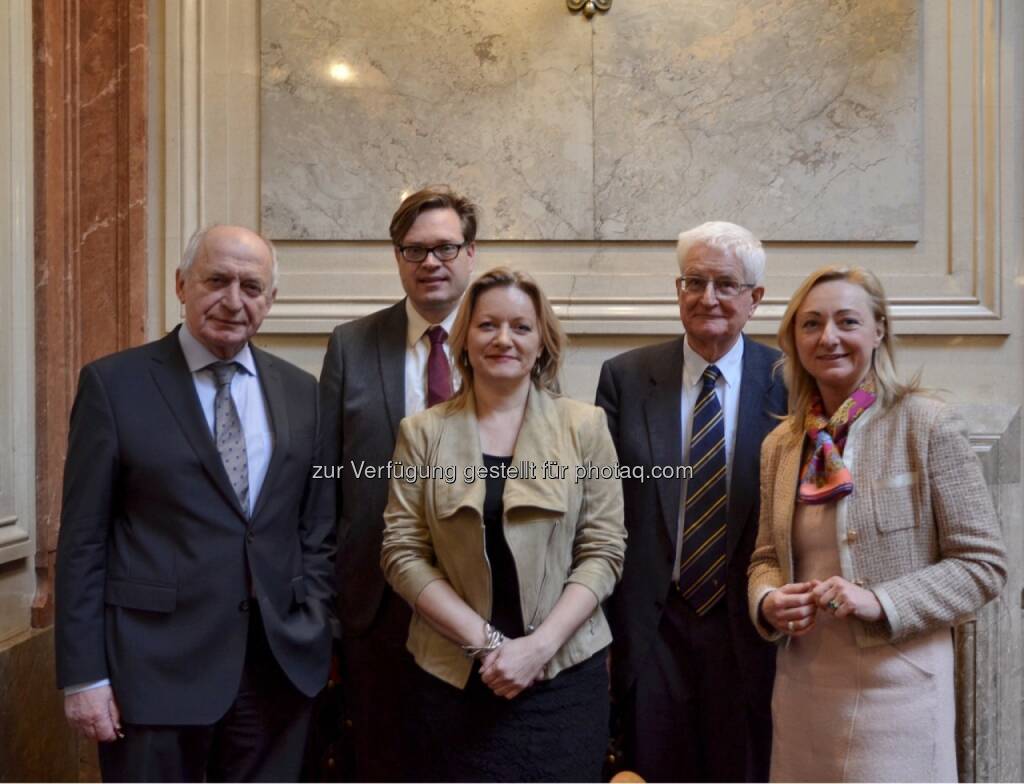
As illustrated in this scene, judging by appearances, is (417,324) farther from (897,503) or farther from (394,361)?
(897,503)

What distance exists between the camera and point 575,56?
3654 millimetres

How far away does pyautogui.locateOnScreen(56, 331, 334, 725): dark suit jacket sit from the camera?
2094 millimetres

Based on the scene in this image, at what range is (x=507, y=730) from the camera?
2.17m

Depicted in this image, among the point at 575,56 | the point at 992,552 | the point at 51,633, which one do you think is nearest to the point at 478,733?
the point at 992,552

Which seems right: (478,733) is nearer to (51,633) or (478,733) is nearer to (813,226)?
(51,633)

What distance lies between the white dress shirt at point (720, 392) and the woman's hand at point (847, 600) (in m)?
0.55

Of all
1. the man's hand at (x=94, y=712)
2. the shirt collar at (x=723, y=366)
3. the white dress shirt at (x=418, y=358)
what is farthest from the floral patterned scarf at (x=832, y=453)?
the man's hand at (x=94, y=712)

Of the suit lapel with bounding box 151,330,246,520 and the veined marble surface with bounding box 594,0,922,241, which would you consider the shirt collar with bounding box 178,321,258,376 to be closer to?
the suit lapel with bounding box 151,330,246,520

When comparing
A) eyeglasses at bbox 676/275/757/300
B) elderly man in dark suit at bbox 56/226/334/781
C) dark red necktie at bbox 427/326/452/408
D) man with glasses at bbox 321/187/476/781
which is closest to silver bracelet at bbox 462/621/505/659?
elderly man in dark suit at bbox 56/226/334/781

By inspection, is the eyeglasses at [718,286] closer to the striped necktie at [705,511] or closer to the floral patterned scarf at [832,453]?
the striped necktie at [705,511]

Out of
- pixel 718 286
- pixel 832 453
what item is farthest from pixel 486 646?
pixel 718 286

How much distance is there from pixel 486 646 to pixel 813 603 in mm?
702

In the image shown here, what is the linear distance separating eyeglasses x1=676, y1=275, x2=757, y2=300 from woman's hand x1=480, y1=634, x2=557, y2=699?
39.6 inches

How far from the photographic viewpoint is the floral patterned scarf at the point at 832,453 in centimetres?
209
